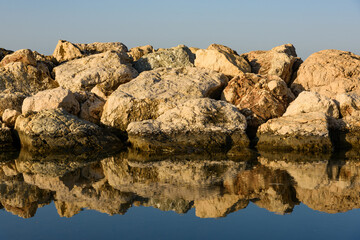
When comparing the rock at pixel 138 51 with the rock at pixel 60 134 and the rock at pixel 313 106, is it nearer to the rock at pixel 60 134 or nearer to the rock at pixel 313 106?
the rock at pixel 60 134

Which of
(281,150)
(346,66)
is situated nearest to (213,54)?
(346,66)

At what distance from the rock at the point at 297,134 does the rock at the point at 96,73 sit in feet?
16.6

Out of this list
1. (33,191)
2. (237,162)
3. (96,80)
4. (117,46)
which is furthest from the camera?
(117,46)

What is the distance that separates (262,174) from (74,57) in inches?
403

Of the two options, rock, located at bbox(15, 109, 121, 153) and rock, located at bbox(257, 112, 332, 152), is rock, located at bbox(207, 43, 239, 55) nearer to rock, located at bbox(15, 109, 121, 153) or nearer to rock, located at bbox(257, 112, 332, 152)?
rock, located at bbox(257, 112, 332, 152)

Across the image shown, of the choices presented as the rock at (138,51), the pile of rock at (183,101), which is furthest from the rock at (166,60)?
the rock at (138,51)

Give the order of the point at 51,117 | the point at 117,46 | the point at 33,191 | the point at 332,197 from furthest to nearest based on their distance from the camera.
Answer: the point at 117,46
the point at 51,117
the point at 33,191
the point at 332,197

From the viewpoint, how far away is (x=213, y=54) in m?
15.0

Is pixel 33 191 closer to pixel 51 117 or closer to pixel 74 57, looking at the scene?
pixel 51 117

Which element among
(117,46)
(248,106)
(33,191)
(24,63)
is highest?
(117,46)

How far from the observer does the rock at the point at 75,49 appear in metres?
16.8

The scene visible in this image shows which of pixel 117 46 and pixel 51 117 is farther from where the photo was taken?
pixel 117 46

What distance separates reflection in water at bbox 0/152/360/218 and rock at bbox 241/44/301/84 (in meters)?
4.98

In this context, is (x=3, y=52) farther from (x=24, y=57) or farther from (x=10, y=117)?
(x=10, y=117)
